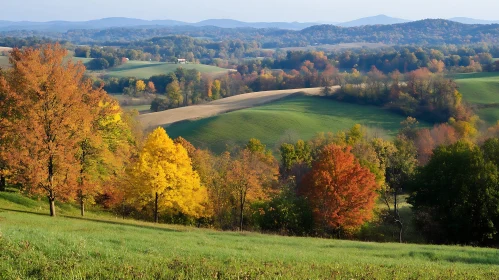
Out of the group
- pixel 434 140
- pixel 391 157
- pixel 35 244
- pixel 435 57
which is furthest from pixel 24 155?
pixel 435 57

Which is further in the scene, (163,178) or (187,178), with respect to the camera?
(187,178)

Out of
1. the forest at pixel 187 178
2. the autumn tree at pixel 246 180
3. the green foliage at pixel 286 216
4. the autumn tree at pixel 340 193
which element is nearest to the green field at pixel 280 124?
the forest at pixel 187 178

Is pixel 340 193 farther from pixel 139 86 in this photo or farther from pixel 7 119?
pixel 139 86

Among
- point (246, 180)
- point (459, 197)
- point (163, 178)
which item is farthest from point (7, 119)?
point (459, 197)

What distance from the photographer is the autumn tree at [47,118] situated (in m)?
27.2

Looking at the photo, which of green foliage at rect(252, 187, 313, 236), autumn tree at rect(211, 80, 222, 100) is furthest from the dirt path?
green foliage at rect(252, 187, 313, 236)

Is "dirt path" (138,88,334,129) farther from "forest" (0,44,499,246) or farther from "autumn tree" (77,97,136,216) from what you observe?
"autumn tree" (77,97,136,216)

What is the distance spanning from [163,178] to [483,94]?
322 ft

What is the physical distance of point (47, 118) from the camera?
27.8m

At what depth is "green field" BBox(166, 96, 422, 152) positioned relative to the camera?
289 feet

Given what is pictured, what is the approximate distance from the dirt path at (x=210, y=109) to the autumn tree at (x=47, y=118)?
6461 cm

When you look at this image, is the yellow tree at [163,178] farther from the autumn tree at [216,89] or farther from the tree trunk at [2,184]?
the autumn tree at [216,89]

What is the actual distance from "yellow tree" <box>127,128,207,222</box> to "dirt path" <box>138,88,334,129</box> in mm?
55585

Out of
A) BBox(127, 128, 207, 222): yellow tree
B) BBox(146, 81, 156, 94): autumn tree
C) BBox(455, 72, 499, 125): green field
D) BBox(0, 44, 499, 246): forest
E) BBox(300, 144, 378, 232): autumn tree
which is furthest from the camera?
BBox(146, 81, 156, 94): autumn tree
